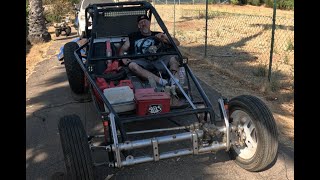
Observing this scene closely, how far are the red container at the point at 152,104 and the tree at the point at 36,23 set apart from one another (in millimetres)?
10976

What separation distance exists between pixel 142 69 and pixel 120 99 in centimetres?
99

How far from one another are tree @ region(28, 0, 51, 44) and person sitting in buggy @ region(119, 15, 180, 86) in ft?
29.7

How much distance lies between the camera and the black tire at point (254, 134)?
3.45 m

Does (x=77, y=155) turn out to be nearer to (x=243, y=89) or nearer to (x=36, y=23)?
(x=243, y=89)

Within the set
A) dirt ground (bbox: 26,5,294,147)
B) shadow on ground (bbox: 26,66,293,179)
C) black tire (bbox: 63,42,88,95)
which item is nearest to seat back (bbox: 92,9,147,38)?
black tire (bbox: 63,42,88,95)

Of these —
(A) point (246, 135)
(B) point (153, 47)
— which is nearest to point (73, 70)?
(B) point (153, 47)

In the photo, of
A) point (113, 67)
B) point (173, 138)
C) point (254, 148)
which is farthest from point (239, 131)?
point (113, 67)

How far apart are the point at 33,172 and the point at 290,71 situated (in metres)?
5.90

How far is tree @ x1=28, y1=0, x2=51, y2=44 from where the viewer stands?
13695 millimetres

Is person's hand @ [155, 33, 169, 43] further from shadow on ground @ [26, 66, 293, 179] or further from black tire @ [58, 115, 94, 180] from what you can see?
black tire @ [58, 115, 94, 180]

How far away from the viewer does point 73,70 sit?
5.84 metres

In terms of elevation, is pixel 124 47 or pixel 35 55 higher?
pixel 124 47

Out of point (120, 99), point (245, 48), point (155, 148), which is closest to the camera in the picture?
point (155, 148)

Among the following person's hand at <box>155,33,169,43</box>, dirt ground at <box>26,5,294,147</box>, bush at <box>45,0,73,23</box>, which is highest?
bush at <box>45,0,73,23</box>
